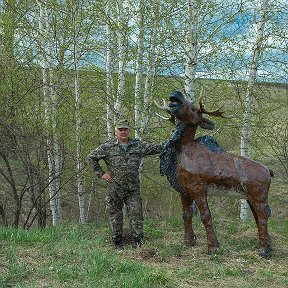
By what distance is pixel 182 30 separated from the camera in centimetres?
919

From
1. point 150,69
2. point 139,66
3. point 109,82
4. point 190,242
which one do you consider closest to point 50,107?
point 109,82

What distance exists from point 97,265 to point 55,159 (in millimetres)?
5197

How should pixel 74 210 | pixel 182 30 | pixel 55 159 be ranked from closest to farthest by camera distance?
pixel 182 30, pixel 55 159, pixel 74 210

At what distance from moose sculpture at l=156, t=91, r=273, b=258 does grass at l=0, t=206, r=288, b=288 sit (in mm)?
425

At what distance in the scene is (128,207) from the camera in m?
7.11

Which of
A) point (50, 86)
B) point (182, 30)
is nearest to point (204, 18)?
point (182, 30)

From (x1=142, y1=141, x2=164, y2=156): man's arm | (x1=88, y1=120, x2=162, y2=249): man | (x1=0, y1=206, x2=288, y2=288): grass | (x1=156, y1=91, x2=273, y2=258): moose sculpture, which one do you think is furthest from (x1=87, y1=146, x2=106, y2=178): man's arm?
(x1=0, y1=206, x2=288, y2=288): grass

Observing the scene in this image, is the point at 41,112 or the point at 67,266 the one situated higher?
the point at 41,112

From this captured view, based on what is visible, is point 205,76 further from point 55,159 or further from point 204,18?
point 55,159

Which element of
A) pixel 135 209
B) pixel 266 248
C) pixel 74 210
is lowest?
pixel 74 210

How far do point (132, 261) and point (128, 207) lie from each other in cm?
118

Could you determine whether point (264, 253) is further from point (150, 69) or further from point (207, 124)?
point (150, 69)

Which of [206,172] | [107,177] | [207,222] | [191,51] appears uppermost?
[191,51]

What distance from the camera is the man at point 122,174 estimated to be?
6980 mm
